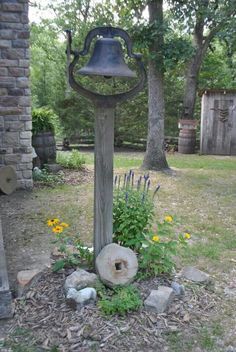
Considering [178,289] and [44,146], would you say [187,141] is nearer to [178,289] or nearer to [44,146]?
[44,146]

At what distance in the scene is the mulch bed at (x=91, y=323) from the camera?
2.39 m

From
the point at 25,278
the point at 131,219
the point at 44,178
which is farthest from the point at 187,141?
the point at 25,278

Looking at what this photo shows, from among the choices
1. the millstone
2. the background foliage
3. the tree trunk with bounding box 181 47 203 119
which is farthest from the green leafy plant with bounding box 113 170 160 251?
the tree trunk with bounding box 181 47 203 119

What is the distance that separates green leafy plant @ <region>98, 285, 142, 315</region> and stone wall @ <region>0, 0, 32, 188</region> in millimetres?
3748

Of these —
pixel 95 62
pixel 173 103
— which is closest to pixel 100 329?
pixel 95 62

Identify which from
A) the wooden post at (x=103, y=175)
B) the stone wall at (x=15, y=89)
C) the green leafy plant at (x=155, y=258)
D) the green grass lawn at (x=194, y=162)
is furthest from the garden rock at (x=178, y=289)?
the green grass lawn at (x=194, y=162)

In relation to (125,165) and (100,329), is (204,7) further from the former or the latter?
(100,329)

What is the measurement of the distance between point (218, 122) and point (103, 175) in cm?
885

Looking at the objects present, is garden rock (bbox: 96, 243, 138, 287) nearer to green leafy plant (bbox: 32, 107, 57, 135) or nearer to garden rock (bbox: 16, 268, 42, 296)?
garden rock (bbox: 16, 268, 42, 296)

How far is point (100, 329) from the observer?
2.47m

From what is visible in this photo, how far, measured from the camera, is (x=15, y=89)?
5824 mm

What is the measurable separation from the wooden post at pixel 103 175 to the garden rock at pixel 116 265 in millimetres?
116

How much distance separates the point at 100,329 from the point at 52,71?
12.7 m

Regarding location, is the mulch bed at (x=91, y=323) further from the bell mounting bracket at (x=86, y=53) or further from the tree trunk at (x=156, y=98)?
the tree trunk at (x=156, y=98)
